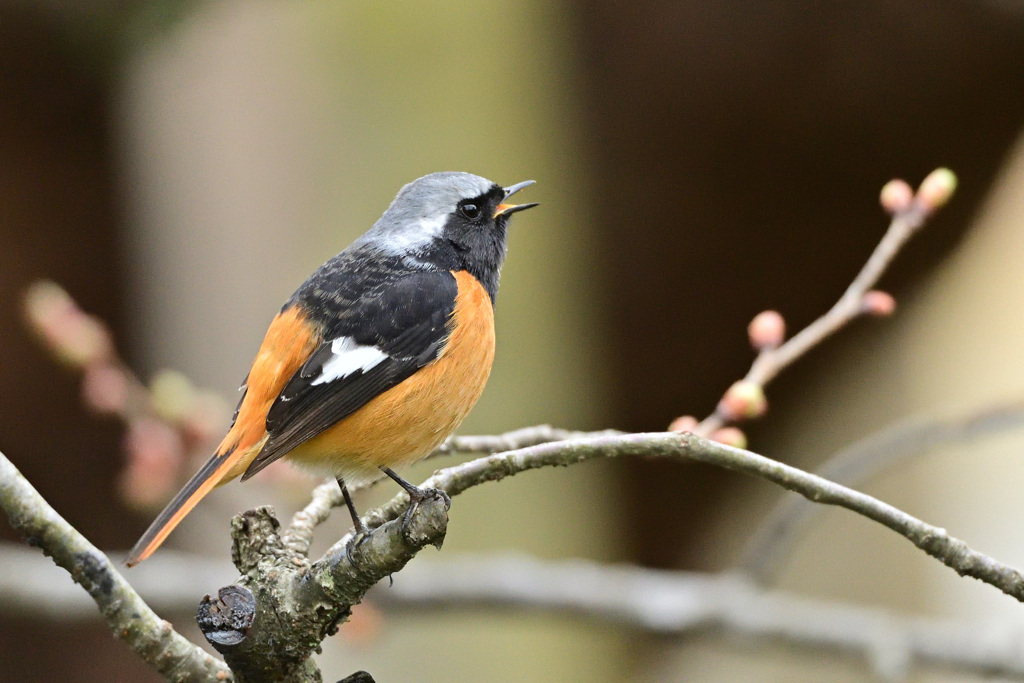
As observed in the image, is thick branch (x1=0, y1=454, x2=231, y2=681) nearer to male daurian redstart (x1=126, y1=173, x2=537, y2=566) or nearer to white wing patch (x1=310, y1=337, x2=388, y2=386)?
male daurian redstart (x1=126, y1=173, x2=537, y2=566)

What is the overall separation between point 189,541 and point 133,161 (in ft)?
7.45

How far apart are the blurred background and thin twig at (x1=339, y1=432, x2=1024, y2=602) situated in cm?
304

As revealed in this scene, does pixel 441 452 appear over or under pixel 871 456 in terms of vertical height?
under

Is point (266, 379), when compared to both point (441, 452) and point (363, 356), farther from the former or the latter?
point (441, 452)

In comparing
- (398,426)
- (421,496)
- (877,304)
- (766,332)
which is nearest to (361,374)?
(398,426)

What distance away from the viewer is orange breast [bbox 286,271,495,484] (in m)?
2.49

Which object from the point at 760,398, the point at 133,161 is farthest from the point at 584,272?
the point at 760,398

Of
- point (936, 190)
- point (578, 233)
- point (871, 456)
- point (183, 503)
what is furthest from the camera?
point (578, 233)

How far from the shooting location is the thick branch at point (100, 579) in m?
1.64

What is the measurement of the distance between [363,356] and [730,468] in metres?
1.16

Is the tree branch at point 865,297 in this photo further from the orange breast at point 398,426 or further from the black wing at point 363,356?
the black wing at point 363,356

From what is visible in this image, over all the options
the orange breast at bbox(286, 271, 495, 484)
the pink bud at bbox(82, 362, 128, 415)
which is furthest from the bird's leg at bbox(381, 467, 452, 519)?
the pink bud at bbox(82, 362, 128, 415)

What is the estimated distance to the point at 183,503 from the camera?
2248mm

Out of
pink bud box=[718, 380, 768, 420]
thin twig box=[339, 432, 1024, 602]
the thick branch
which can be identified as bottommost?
the thick branch
